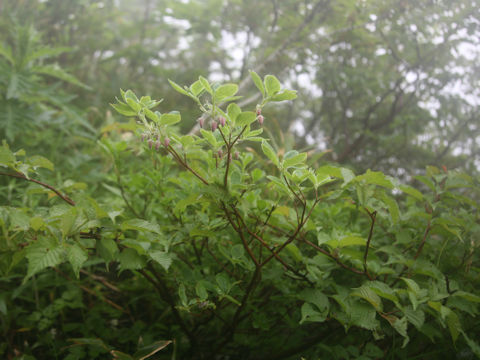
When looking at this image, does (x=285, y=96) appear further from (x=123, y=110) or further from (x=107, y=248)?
(x=107, y=248)

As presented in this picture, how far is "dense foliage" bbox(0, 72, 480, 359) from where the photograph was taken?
0.72 meters

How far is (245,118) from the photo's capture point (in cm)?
66

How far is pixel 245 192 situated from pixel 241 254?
0.57ft

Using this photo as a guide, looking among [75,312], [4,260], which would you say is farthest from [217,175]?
[75,312]

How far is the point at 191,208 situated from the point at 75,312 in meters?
0.84

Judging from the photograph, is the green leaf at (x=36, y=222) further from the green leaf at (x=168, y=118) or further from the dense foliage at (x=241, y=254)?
the green leaf at (x=168, y=118)

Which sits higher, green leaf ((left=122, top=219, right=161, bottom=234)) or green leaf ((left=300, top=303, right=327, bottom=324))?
green leaf ((left=122, top=219, right=161, bottom=234))

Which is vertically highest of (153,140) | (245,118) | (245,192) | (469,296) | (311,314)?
(245,118)

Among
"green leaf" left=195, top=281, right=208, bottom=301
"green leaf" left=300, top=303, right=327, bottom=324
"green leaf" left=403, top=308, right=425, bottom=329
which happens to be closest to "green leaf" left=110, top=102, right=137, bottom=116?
"green leaf" left=195, top=281, right=208, bottom=301

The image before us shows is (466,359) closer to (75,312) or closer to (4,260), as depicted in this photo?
(4,260)

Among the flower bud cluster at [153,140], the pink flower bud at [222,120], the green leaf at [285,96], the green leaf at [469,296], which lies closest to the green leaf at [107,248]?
the flower bud cluster at [153,140]

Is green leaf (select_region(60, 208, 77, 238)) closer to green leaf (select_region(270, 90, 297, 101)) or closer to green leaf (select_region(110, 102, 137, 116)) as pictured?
green leaf (select_region(110, 102, 137, 116))

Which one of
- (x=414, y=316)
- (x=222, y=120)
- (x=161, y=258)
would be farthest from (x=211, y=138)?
(x=414, y=316)

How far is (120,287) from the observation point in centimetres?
129
